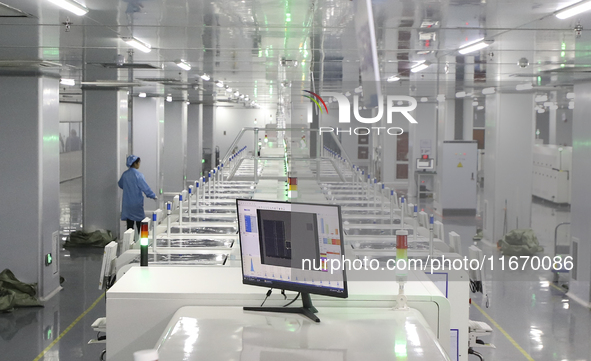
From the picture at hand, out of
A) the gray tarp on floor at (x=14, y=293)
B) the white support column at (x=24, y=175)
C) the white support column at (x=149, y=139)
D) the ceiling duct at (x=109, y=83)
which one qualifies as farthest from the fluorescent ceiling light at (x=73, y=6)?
the white support column at (x=149, y=139)

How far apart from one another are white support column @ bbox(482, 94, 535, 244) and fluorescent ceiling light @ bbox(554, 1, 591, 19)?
6.35m

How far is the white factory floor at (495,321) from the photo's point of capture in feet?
18.7

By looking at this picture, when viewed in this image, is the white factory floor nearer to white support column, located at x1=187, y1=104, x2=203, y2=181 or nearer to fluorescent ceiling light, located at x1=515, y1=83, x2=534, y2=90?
fluorescent ceiling light, located at x1=515, y1=83, x2=534, y2=90

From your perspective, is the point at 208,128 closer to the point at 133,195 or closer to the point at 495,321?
the point at 133,195

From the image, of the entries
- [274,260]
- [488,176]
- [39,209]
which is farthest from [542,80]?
[274,260]

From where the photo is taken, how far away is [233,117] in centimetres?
2894

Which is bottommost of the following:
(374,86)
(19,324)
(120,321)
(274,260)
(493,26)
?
(19,324)

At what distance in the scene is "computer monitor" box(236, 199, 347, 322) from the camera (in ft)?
9.00

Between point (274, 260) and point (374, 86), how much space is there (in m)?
1.68

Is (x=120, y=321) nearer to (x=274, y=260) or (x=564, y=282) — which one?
(x=274, y=260)

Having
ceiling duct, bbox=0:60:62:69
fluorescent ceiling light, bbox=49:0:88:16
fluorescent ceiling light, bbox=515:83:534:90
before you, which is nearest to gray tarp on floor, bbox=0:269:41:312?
ceiling duct, bbox=0:60:62:69

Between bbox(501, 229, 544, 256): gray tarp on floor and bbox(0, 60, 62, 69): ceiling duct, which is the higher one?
bbox(0, 60, 62, 69): ceiling duct

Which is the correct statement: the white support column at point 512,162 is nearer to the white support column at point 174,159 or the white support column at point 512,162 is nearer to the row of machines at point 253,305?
the row of machines at point 253,305

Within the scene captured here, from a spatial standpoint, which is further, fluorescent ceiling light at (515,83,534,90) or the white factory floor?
fluorescent ceiling light at (515,83,534,90)
